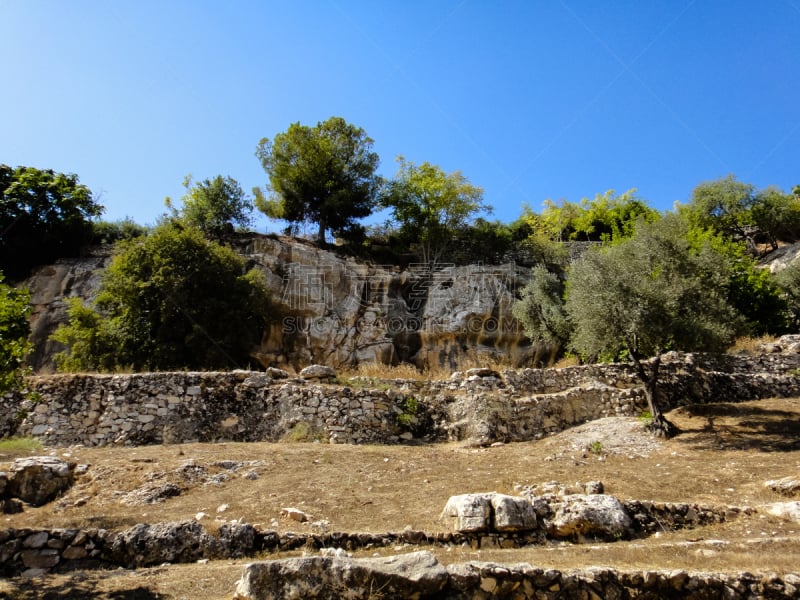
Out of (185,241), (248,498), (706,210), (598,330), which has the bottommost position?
(248,498)

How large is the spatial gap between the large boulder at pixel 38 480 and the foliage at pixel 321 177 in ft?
65.8

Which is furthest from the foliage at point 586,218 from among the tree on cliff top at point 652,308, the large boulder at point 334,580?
the large boulder at point 334,580

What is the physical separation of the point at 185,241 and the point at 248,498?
588 inches

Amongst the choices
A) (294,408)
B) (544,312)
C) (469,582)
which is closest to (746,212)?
(544,312)

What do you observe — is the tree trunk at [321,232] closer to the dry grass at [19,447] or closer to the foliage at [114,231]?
the foliage at [114,231]

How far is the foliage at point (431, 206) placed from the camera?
28.2 m

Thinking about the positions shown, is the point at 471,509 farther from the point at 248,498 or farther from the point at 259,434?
the point at 259,434

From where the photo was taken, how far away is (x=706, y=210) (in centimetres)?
3497

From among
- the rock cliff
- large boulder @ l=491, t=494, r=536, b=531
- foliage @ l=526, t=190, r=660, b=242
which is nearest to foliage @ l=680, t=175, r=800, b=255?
foliage @ l=526, t=190, r=660, b=242

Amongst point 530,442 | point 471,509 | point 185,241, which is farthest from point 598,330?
point 185,241

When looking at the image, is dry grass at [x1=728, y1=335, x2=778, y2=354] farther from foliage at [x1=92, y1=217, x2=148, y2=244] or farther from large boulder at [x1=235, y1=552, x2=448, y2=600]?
foliage at [x1=92, y1=217, x2=148, y2=244]

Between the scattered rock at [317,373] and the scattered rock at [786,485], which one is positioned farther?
the scattered rock at [317,373]

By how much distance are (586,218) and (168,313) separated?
1120 inches

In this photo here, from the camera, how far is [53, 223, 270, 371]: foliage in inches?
744
